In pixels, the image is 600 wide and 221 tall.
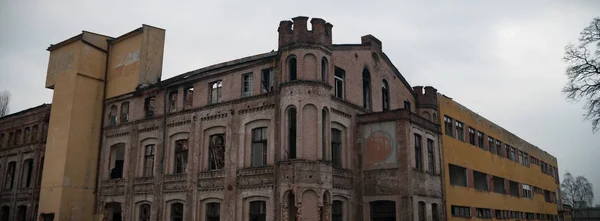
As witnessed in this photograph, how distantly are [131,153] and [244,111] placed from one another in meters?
8.44

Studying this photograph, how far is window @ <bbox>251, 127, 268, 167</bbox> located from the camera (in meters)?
22.4

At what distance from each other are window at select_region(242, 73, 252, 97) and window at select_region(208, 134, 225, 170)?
2.32 meters

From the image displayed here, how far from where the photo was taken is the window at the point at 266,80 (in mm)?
22859

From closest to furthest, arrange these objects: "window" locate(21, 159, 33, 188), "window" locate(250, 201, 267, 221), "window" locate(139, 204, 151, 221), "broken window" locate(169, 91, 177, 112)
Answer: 1. "window" locate(250, 201, 267, 221)
2. "window" locate(139, 204, 151, 221)
3. "broken window" locate(169, 91, 177, 112)
4. "window" locate(21, 159, 33, 188)

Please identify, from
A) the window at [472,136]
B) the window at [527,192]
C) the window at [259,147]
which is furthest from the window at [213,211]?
the window at [527,192]

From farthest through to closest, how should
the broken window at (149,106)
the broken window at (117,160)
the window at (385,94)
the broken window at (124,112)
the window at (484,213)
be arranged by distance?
the window at (484,213) < the broken window at (124,112) < the broken window at (117,160) < the broken window at (149,106) < the window at (385,94)

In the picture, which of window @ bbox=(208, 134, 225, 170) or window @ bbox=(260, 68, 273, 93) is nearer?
window @ bbox=(260, 68, 273, 93)

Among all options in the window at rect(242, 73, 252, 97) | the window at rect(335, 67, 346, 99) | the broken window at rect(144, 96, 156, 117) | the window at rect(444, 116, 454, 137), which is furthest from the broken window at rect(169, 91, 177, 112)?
the window at rect(444, 116, 454, 137)

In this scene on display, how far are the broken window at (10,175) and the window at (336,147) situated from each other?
2423cm

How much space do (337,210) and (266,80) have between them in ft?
21.7

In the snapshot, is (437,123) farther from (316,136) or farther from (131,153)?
(131,153)

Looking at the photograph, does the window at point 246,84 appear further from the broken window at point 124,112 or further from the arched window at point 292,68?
the broken window at point 124,112

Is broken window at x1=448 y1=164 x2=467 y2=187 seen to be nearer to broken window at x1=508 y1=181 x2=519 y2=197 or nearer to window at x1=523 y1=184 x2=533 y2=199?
broken window at x1=508 y1=181 x2=519 y2=197

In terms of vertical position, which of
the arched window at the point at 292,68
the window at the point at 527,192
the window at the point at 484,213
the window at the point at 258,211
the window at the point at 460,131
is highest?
the arched window at the point at 292,68
